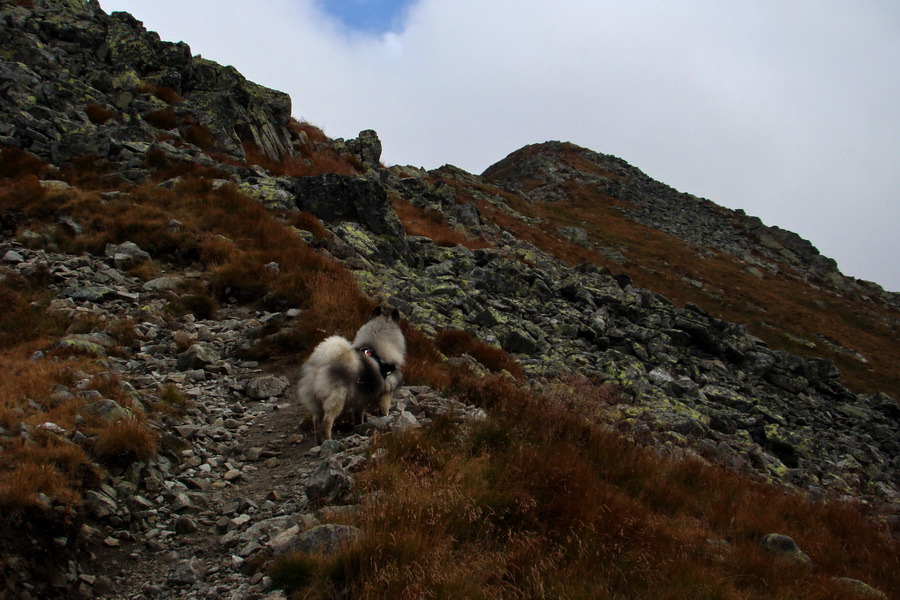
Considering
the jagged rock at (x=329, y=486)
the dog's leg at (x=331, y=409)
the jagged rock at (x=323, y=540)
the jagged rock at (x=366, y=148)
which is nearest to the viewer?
the jagged rock at (x=323, y=540)

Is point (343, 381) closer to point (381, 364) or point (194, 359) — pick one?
point (381, 364)

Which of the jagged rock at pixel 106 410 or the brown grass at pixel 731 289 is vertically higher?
the brown grass at pixel 731 289

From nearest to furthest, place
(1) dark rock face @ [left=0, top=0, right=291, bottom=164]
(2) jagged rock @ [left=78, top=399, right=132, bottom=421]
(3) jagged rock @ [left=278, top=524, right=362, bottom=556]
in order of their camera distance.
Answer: (3) jagged rock @ [left=278, top=524, right=362, bottom=556] → (2) jagged rock @ [left=78, top=399, right=132, bottom=421] → (1) dark rock face @ [left=0, top=0, right=291, bottom=164]

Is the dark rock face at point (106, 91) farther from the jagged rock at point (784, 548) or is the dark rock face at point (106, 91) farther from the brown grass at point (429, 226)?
the jagged rock at point (784, 548)

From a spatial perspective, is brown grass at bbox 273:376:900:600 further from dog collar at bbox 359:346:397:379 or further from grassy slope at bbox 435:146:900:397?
grassy slope at bbox 435:146:900:397

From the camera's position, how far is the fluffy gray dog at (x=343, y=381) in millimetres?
6207

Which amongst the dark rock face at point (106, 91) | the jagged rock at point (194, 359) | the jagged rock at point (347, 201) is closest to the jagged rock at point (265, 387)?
the jagged rock at point (194, 359)

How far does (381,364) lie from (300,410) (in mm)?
1542

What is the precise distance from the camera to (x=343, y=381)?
6.25 meters

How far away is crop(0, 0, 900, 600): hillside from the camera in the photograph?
13.3 ft

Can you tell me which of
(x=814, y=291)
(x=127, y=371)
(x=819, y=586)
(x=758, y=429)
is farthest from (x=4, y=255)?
(x=814, y=291)

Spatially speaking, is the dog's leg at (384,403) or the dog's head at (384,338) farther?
the dog's head at (384,338)

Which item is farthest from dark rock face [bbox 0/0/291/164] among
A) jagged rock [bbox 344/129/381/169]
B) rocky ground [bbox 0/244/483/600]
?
rocky ground [bbox 0/244/483/600]

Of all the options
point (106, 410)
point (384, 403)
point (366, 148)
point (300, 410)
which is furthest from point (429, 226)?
point (106, 410)
